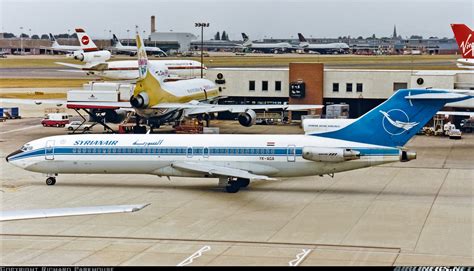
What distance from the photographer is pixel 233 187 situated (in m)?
46.8

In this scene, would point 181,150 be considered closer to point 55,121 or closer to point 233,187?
point 233,187

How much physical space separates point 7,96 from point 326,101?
43119mm

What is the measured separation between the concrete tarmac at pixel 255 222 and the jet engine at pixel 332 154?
2032 millimetres

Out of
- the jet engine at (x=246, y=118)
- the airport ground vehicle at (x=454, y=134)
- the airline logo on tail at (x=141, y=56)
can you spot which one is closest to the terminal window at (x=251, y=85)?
the jet engine at (x=246, y=118)

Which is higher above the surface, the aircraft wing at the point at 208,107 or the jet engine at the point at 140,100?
the jet engine at the point at 140,100

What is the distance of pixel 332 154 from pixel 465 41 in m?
53.8

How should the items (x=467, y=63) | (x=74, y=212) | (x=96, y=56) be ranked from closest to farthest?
(x=74, y=212), (x=467, y=63), (x=96, y=56)

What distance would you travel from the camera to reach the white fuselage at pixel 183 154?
45969 mm

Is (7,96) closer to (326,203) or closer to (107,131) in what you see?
(107,131)

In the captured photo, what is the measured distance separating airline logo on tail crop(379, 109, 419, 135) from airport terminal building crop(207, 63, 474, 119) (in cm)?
3551

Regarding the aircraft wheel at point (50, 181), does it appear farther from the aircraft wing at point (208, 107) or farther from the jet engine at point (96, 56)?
the jet engine at point (96, 56)

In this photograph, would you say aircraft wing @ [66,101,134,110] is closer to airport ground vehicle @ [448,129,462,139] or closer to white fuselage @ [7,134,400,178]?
white fuselage @ [7,134,400,178]

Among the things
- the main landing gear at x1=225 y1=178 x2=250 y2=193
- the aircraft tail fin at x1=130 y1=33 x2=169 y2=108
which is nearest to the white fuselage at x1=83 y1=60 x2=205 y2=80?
the aircraft tail fin at x1=130 y1=33 x2=169 y2=108

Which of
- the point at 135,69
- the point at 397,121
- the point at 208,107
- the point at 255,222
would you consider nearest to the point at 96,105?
the point at 208,107
